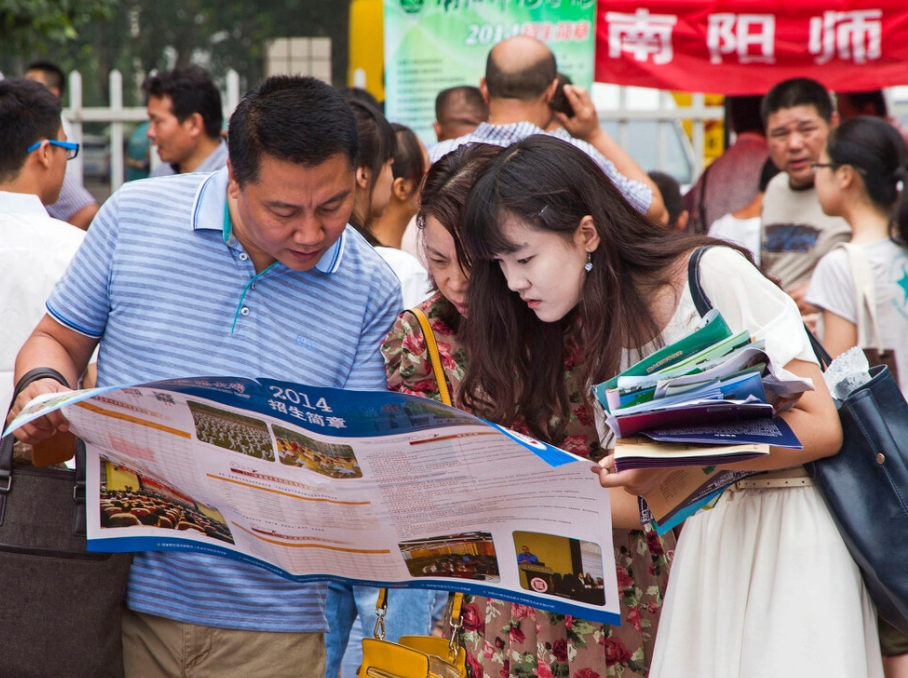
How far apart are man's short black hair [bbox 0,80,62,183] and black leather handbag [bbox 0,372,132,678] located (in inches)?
60.7

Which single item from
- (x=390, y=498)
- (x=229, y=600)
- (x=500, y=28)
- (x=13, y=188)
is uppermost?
(x=500, y=28)

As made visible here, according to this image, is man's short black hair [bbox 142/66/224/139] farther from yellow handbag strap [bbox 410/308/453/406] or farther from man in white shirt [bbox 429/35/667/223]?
Result: yellow handbag strap [bbox 410/308/453/406]

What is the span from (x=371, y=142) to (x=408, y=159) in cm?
79

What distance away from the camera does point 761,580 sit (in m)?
2.06

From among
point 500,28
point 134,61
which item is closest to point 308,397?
point 500,28

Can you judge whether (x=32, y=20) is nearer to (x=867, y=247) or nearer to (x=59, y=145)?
(x=59, y=145)

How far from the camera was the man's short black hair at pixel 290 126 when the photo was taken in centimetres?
221

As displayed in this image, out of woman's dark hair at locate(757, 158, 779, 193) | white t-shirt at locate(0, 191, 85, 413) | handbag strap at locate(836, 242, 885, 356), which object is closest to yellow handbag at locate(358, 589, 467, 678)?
white t-shirt at locate(0, 191, 85, 413)

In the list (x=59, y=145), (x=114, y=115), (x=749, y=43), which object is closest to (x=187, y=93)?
(x=114, y=115)

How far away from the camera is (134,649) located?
2346 millimetres

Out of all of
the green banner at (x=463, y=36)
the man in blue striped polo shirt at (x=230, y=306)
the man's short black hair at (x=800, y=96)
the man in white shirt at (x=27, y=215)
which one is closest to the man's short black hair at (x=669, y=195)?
the green banner at (x=463, y=36)

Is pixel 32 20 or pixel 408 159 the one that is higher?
pixel 32 20

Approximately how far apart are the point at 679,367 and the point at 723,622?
2.14 ft

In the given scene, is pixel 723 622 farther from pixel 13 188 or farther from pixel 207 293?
pixel 13 188
